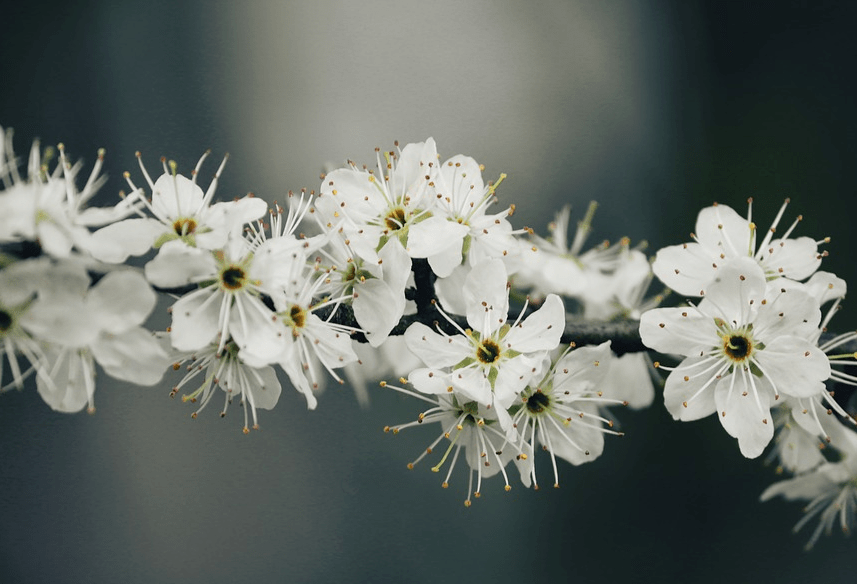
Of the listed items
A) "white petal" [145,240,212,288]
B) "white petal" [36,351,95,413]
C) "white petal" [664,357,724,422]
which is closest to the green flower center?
"white petal" [145,240,212,288]

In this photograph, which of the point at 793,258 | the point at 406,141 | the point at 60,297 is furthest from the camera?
the point at 406,141

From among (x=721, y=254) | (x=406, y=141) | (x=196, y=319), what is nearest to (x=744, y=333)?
(x=721, y=254)

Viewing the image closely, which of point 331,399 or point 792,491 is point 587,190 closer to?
point 331,399

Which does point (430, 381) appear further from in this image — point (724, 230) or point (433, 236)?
point (724, 230)

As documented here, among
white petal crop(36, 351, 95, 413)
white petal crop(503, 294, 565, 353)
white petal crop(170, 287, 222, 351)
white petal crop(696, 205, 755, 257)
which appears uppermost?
white petal crop(696, 205, 755, 257)

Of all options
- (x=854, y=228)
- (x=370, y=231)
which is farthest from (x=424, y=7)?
(x=854, y=228)

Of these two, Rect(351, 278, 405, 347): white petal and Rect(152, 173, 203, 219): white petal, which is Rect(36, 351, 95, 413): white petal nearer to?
Rect(152, 173, 203, 219): white petal
